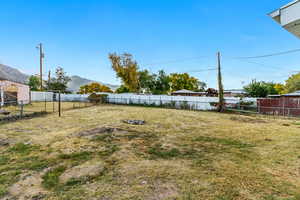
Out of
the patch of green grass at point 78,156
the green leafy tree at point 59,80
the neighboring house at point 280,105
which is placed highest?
the green leafy tree at point 59,80

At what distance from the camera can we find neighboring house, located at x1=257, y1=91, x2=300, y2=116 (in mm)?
12680

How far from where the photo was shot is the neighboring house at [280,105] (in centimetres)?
1268

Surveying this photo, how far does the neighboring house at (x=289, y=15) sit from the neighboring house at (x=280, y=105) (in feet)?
44.9

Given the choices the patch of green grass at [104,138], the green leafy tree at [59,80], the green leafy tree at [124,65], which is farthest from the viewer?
the green leafy tree at [59,80]

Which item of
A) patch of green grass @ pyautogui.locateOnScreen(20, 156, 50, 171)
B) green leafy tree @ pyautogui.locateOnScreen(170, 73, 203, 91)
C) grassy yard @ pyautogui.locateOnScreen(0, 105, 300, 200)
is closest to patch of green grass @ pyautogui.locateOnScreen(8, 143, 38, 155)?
grassy yard @ pyautogui.locateOnScreen(0, 105, 300, 200)

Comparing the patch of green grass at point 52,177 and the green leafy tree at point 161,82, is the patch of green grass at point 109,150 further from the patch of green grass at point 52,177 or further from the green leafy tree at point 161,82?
the green leafy tree at point 161,82

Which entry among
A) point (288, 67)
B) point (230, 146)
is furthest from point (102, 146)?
point (288, 67)

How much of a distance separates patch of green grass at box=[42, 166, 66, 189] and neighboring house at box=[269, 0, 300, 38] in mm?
3847

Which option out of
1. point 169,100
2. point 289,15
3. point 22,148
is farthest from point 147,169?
point 169,100

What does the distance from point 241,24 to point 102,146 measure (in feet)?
55.5

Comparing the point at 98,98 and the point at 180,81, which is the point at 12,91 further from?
the point at 180,81

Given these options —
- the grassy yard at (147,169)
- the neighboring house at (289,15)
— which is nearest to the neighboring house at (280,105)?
the grassy yard at (147,169)

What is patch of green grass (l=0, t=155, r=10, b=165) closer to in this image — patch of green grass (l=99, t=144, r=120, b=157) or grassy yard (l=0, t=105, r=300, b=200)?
grassy yard (l=0, t=105, r=300, b=200)

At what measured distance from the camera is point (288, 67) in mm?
24375
